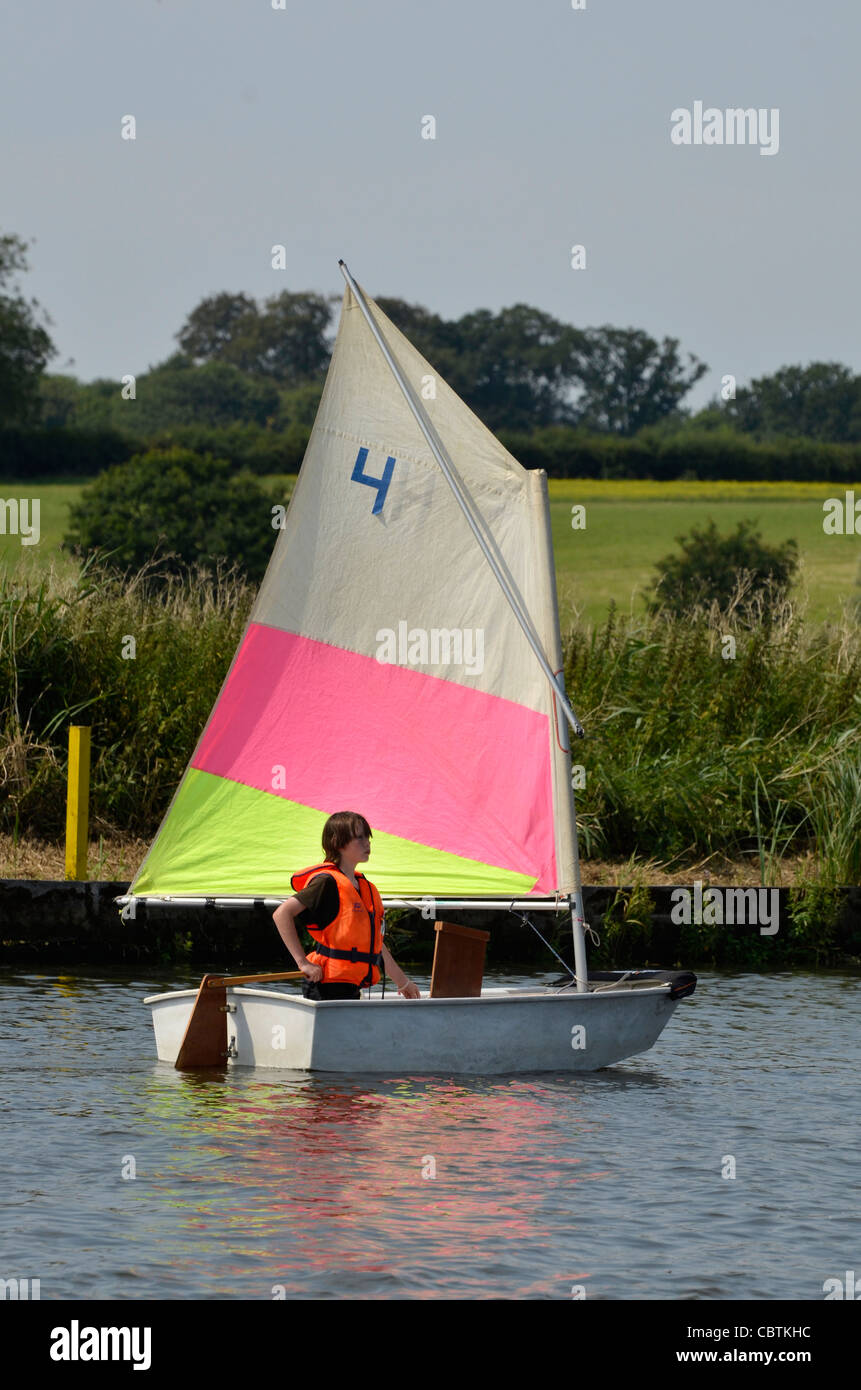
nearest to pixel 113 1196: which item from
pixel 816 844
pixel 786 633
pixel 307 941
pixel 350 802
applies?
pixel 350 802

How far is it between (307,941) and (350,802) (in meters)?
4.06

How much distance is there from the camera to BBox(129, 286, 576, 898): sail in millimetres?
11859

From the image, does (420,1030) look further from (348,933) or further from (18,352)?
(18,352)

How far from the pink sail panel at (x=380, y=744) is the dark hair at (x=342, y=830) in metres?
1.07

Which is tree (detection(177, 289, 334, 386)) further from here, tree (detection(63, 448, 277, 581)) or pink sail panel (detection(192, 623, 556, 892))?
pink sail panel (detection(192, 623, 556, 892))

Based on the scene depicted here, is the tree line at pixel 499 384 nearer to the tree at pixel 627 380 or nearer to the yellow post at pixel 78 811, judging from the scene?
the tree at pixel 627 380

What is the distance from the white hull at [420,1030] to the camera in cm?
1103

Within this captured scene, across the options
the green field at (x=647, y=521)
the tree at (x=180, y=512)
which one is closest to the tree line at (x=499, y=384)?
the green field at (x=647, y=521)

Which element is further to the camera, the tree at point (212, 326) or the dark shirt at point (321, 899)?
the tree at point (212, 326)

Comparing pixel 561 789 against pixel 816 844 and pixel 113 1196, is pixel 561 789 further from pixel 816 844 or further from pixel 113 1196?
pixel 816 844

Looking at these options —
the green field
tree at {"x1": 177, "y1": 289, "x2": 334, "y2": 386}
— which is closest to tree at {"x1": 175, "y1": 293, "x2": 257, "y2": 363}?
tree at {"x1": 177, "y1": 289, "x2": 334, "y2": 386}

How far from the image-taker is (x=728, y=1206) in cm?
881

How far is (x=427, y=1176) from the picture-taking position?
360 inches
